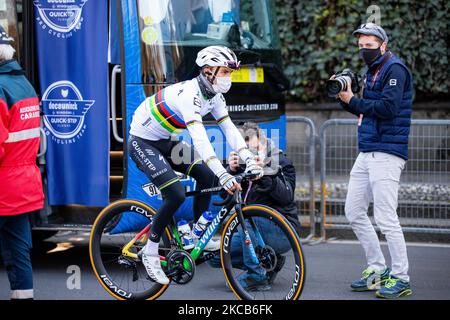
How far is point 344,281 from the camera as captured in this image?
23.4 feet

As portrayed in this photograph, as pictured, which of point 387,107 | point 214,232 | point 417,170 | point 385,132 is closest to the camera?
point 214,232

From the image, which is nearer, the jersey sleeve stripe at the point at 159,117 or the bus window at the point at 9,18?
the jersey sleeve stripe at the point at 159,117

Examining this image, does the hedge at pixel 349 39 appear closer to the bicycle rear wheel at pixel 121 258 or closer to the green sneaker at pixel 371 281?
the green sneaker at pixel 371 281

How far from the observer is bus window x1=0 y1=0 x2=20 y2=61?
728 centimetres

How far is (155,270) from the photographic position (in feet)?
20.1

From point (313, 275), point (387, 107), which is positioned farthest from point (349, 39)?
point (387, 107)

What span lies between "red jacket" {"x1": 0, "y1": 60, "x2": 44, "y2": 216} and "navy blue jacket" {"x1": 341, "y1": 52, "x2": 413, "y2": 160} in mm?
2415

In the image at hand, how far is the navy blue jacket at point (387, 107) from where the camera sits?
21.0 ft

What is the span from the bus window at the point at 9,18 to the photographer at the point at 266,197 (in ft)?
6.94

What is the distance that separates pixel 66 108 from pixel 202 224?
1900 millimetres

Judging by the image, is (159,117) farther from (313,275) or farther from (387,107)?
(313,275)

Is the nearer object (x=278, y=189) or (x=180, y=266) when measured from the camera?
(x=180, y=266)

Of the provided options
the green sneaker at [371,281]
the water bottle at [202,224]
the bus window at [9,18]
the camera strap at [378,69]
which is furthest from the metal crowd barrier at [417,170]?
the bus window at [9,18]
